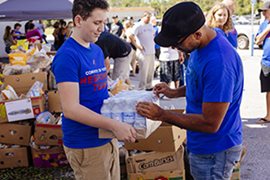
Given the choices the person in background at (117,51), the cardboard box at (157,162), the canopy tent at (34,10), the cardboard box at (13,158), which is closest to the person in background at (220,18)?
the person in background at (117,51)

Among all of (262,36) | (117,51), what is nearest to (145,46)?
(117,51)

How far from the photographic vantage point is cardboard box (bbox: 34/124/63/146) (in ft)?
14.6

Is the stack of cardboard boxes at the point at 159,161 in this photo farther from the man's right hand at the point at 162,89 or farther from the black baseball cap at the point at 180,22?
the black baseball cap at the point at 180,22

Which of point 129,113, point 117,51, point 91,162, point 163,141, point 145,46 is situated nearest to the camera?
point 129,113

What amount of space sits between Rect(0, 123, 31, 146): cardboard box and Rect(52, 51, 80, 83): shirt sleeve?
9.12ft

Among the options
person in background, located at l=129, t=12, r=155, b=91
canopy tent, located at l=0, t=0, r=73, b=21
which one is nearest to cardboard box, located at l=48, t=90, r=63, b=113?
person in background, located at l=129, t=12, r=155, b=91

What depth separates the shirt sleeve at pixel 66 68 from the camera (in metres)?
2.03

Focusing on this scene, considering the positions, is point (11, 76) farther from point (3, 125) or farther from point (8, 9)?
point (8, 9)

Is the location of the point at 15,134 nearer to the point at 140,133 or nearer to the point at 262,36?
the point at 140,133

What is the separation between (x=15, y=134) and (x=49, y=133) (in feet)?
1.59

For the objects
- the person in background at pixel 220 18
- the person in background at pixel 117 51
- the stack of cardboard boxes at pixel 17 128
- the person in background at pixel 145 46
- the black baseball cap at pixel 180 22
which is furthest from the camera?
the person in background at pixel 145 46

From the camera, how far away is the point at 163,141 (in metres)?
3.59

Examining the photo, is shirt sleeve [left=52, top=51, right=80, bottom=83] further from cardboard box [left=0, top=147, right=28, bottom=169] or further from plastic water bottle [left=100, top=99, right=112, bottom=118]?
cardboard box [left=0, top=147, right=28, bottom=169]

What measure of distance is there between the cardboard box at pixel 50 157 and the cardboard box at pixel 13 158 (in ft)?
0.50
